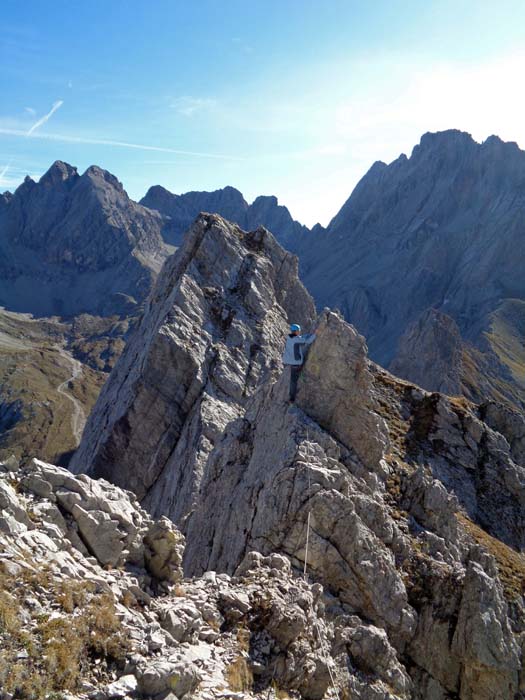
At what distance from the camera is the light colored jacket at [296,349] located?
1091 inches

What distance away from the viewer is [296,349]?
28.1 metres

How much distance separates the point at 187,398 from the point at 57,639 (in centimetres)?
3733

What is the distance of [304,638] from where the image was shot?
1462cm

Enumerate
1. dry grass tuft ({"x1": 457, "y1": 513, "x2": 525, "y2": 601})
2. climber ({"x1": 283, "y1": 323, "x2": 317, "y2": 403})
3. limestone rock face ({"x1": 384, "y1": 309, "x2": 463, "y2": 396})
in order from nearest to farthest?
dry grass tuft ({"x1": 457, "y1": 513, "x2": 525, "y2": 601}) < climber ({"x1": 283, "y1": 323, "x2": 317, "y2": 403}) < limestone rock face ({"x1": 384, "y1": 309, "x2": 463, "y2": 396})

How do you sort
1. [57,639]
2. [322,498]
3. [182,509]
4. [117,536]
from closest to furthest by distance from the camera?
[57,639]
[117,536]
[322,498]
[182,509]

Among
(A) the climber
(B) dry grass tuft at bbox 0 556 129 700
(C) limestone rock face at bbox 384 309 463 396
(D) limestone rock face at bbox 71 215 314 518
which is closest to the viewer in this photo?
(B) dry grass tuft at bbox 0 556 129 700

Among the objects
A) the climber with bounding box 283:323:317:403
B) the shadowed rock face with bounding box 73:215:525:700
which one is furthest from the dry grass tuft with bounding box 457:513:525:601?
the climber with bounding box 283:323:317:403

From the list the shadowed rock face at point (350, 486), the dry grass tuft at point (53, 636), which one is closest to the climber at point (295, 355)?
the shadowed rock face at point (350, 486)

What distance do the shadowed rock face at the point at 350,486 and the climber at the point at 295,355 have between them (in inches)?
19.5

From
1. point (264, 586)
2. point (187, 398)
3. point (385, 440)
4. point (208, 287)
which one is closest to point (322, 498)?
point (264, 586)

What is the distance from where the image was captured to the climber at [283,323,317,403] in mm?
27688

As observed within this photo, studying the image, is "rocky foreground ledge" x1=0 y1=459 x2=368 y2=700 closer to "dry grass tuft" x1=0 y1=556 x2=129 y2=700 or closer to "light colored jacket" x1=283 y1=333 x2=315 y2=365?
"dry grass tuft" x1=0 y1=556 x2=129 y2=700

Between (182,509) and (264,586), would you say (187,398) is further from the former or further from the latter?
(264,586)

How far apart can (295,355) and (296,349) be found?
367 millimetres
